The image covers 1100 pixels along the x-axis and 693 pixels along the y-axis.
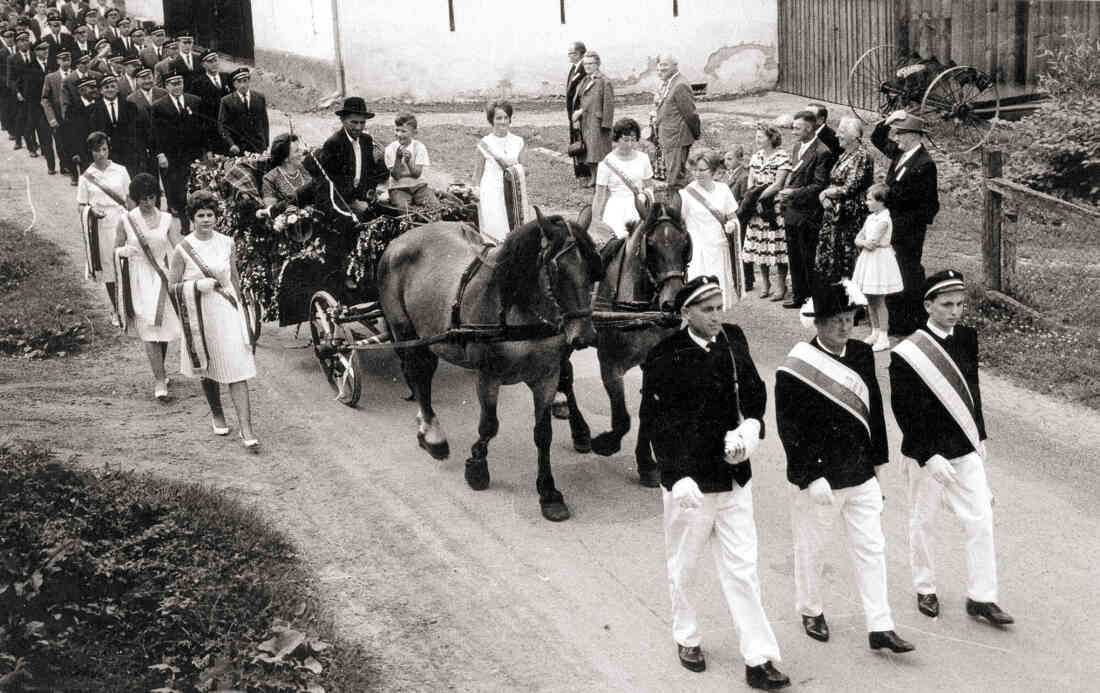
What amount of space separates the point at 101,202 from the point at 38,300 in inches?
78.2

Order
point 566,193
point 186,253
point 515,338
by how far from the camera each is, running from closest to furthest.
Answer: point 515,338, point 186,253, point 566,193

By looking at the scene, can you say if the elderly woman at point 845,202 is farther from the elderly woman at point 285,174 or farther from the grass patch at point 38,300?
the grass patch at point 38,300

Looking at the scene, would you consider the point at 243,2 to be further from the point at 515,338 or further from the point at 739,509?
the point at 739,509

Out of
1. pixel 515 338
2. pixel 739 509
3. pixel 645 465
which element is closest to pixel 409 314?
pixel 515 338

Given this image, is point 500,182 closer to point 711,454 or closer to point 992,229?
point 992,229

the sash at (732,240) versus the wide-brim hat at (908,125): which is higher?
the wide-brim hat at (908,125)

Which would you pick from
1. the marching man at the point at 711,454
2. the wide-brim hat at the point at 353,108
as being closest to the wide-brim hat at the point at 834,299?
the marching man at the point at 711,454

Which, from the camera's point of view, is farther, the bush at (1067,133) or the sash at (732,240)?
the bush at (1067,133)

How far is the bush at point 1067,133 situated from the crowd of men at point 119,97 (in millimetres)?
9367

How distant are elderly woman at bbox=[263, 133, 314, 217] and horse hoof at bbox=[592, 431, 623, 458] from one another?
147 inches

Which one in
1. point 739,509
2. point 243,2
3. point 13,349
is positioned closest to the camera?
point 739,509

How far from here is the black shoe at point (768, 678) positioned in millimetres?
6543

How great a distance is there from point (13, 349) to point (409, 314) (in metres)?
4.82

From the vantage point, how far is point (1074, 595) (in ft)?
24.3
